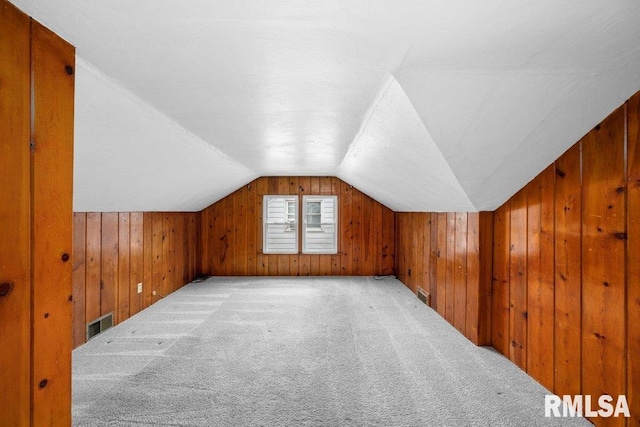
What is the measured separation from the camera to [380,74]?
49.4 inches

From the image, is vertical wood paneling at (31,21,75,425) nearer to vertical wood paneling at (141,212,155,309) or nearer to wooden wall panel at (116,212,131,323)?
wooden wall panel at (116,212,131,323)

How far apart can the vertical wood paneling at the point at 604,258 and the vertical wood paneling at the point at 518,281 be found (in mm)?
459

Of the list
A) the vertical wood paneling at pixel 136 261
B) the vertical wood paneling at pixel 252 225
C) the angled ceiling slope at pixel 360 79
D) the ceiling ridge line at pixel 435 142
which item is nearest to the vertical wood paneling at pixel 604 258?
the angled ceiling slope at pixel 360 79

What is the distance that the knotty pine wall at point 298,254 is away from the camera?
497 cm

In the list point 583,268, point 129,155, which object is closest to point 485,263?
point 583,268

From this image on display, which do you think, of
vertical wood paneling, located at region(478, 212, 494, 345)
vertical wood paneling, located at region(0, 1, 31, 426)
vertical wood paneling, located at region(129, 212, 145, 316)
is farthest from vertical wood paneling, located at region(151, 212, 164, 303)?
vertical wood paneling, located at region(478, 212, 494, 345)

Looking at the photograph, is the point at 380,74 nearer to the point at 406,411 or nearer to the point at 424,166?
the point at 424,166

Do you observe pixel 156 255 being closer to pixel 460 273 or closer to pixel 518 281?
pixel 460 273

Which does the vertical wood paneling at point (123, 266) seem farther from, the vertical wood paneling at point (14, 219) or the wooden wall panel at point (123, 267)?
the vertical wood paneling at point (14, 219)

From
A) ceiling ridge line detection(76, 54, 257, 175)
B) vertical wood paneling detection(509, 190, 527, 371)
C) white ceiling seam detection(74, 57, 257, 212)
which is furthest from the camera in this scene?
vertical wood paneling detection(509, 190, 527, 371)

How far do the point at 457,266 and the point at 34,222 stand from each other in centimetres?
286

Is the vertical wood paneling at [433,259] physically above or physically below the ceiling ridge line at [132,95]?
below

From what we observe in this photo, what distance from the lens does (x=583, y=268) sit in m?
1.54

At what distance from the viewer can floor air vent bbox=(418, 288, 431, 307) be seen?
11.1 ft
